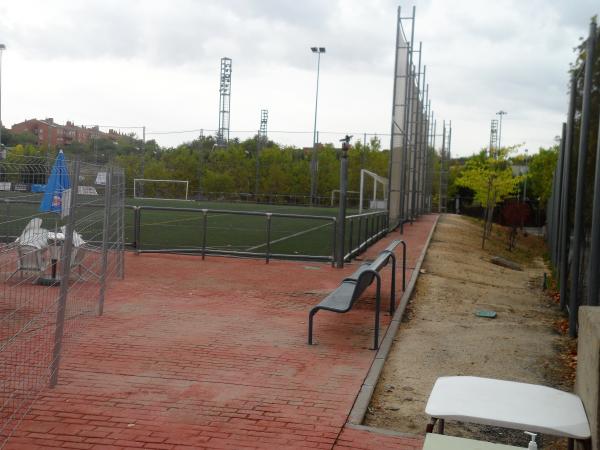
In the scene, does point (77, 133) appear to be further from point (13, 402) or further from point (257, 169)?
point (13, 402)

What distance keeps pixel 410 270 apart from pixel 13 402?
30.5 ft

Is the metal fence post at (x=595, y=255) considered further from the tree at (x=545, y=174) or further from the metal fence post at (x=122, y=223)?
the tree at (x=545, y=174)

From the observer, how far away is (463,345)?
23.9ft

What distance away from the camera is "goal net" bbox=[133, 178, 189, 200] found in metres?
48.5

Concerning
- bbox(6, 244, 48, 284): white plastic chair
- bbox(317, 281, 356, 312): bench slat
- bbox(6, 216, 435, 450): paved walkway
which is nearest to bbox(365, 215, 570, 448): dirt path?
bbox(6, 216, 435, 450): paved walkway

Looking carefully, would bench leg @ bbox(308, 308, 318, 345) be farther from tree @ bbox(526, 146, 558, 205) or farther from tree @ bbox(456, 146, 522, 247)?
tree @ bbox(526, 146, 558, 205)

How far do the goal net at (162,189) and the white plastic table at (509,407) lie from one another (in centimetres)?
4613

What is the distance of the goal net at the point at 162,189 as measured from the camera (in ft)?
159

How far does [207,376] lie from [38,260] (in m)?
1.93

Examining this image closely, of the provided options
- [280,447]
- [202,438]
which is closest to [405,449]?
[280,447]

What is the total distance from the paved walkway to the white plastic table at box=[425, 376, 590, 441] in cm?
110

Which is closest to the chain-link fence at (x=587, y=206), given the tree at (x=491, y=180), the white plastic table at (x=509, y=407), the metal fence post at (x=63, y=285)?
the white plastic table at (x=509, y=407)

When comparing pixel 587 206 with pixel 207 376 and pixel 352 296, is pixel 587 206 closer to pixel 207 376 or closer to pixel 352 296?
pixel 352 296

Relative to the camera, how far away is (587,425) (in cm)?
298
